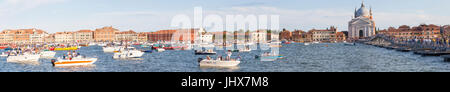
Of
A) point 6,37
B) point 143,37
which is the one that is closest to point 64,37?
point 6,37

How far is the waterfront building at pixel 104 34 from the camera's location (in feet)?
544

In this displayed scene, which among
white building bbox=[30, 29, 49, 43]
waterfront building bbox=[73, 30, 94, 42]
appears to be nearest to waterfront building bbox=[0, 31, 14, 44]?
white building bbox=[30, 29, 49, 43]

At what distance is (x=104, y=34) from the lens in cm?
16738

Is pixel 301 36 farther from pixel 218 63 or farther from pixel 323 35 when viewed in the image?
pixel 218 63

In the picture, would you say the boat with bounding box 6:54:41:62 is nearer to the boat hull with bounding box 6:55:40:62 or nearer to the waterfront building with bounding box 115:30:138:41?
the boat hull with bounding box 6:55:40:62

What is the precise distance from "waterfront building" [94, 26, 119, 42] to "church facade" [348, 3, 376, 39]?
10211cm

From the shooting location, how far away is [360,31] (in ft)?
516

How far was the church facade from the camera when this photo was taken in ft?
499
